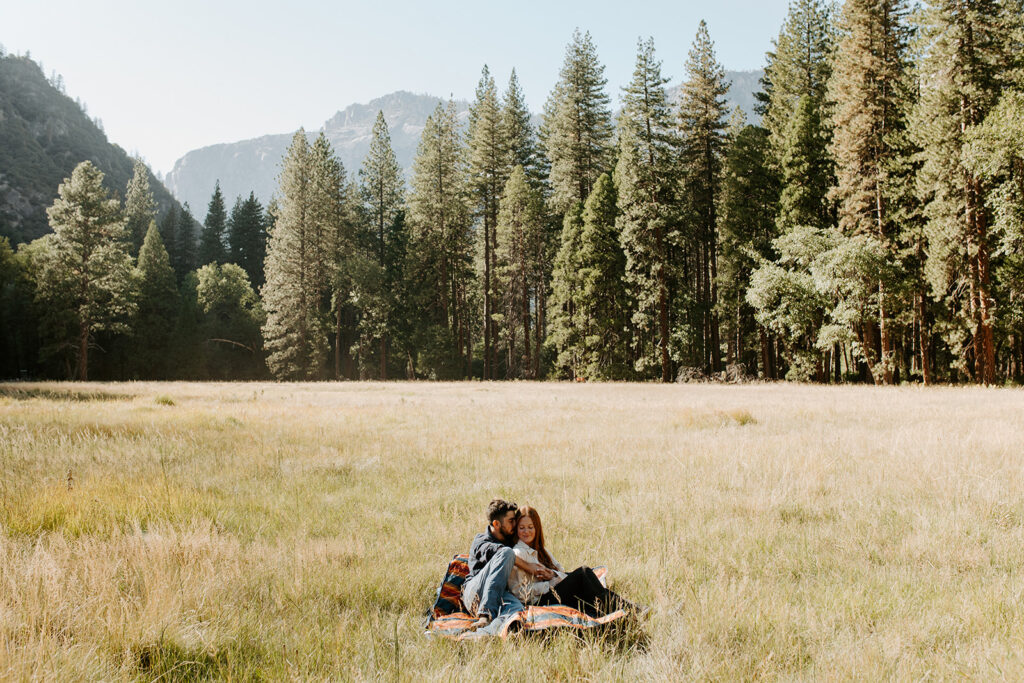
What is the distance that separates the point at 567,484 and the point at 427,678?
468 cm

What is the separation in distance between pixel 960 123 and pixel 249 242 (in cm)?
7191

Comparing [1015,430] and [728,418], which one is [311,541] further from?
[1015,430]

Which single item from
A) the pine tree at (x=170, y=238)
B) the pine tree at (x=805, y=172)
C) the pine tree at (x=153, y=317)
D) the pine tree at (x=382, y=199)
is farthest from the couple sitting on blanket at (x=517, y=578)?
the pine tree at (x=170, y=238)

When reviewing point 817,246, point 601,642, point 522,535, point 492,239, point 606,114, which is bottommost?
point 601,642

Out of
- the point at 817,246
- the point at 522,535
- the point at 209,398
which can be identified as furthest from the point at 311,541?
the point at 817,246

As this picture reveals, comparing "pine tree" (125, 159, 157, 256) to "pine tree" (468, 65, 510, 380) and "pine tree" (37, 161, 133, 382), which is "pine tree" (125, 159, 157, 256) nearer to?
"pine tree" (37, 161, 133, 382)

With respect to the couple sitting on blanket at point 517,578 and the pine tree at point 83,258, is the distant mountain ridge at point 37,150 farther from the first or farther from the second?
the couple sitting on blanket at point 517,578

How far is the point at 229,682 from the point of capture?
2.76 metres

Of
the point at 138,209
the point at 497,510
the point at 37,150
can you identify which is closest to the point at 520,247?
the point at 497,510

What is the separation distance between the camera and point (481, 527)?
5.62 metres

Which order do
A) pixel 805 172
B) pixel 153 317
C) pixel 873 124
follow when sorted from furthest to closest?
pixel 153 317, pixel 805 172, pixel 873 124

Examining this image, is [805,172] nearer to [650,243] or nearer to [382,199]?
[650,243]

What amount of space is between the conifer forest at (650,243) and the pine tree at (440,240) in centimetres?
23

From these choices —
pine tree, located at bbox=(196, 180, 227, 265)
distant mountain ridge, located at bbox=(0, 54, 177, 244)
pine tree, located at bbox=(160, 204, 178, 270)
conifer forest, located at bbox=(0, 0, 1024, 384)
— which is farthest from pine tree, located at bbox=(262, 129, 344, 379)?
distant mountain ridge, located at bbox=(0, 54, 177, 244)
